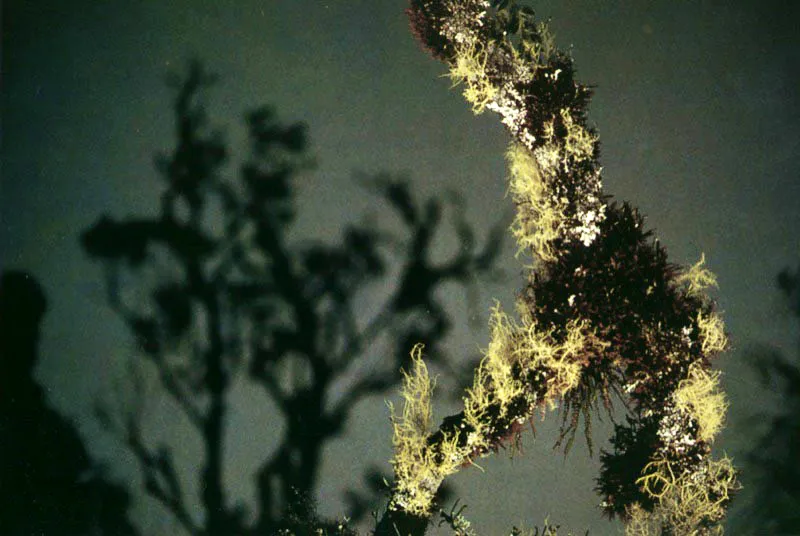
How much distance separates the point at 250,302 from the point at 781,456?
3.13 m

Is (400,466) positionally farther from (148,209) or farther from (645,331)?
(148,209)

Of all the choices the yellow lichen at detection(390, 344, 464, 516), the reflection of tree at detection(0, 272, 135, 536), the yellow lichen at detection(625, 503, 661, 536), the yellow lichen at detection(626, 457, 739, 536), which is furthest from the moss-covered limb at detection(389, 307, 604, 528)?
the reflection of tree at detection(0, 272, 135, 536)

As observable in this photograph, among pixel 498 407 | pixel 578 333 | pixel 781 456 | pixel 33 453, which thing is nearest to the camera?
pixel 578 333

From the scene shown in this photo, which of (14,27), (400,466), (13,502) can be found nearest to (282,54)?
(14,27)

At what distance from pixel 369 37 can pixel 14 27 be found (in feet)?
5.84

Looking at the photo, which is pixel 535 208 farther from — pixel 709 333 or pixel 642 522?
pixel 642 522

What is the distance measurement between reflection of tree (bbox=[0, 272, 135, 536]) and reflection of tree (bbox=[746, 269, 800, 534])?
11.5 ft

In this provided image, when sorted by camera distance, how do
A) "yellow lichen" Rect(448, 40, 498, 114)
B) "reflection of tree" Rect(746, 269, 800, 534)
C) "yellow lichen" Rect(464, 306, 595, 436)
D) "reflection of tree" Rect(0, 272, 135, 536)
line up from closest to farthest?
1. "yellow lichen" Rect(464, 306, 595, 436)
2. "yellow lichen" Rect(448, 40, 498, 114)
3. "reflection of tree" Rect(0, 272, 135, 536)
4. "reflection of tree" Rect(746, 269, 800, 534)

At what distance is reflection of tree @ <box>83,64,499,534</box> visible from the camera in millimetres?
2693

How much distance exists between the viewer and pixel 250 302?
107 inches

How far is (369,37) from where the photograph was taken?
108 inches

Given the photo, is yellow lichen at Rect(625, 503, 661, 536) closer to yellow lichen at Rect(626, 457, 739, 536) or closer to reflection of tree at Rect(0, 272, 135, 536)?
yellow lichen at Rect(626, 457, 739, 536)

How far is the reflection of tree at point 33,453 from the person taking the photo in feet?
8.77

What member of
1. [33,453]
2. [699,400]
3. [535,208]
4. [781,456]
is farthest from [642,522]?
[33,453]
